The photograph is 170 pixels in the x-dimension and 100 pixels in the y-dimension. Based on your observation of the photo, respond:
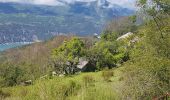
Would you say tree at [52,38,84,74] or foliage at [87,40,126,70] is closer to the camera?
tree at [52,38,84,74]

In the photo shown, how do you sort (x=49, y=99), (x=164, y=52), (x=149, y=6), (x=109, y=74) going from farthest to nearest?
(x=109, y=74), (x=149, y=6), (x=164, y=52), (x=49, y=99)

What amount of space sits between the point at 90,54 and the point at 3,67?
53.6 feet

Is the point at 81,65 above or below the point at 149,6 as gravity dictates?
below

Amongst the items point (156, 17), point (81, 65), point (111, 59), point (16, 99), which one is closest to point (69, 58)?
point (81, 65)

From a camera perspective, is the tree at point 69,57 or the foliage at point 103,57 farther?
the foliage at point 103,57

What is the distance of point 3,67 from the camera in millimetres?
43531

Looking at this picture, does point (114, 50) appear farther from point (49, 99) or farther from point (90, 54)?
point (49, 99)

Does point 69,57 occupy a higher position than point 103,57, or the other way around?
point 69,57

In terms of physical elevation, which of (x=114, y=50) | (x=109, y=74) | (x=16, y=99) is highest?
(x=16, y=99)

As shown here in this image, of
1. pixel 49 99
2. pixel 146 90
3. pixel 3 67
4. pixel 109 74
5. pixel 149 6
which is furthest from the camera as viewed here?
pixel 3 67

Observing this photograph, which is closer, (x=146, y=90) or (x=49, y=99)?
(x=49, y=99)

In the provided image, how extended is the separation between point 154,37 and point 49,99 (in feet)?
30.0

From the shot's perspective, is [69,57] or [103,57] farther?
[103,57]

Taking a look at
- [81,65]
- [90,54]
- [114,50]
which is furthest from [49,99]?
[114,50]
